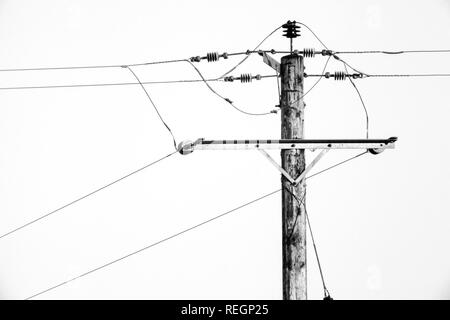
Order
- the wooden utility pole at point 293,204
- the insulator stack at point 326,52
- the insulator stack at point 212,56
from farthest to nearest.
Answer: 1. the insulator stack at point 212,56
2. the insulator stack at point 326,52
3. the wooden utility pole at point 293,204

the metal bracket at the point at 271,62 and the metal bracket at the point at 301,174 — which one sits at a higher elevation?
the metal bracket at the point at 271,62

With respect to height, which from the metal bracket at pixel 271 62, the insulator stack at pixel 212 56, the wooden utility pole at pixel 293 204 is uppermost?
the insulator stack at pixel 212 56

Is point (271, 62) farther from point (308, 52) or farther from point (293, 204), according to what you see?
point (293, 204)

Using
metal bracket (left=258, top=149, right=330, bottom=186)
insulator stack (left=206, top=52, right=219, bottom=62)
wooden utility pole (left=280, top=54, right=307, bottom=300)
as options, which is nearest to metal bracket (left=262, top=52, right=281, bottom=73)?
wooden utility pole (left=280, top=54, right=307, bottom=300)

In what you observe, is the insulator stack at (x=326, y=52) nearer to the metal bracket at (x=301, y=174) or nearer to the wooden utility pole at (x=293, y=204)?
the wooden utility pole at (x=293, y=204)

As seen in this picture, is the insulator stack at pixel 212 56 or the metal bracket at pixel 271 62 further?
the insulator stack at pixel 212 56

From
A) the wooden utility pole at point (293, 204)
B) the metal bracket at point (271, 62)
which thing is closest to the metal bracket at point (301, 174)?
the wooden utility pole at point (293, 204)

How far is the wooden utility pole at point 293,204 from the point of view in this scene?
18.7 feet

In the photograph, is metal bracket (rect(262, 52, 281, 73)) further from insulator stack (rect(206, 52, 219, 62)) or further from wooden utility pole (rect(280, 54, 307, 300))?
insulator stack (rect(206, 52, 219, 62))
